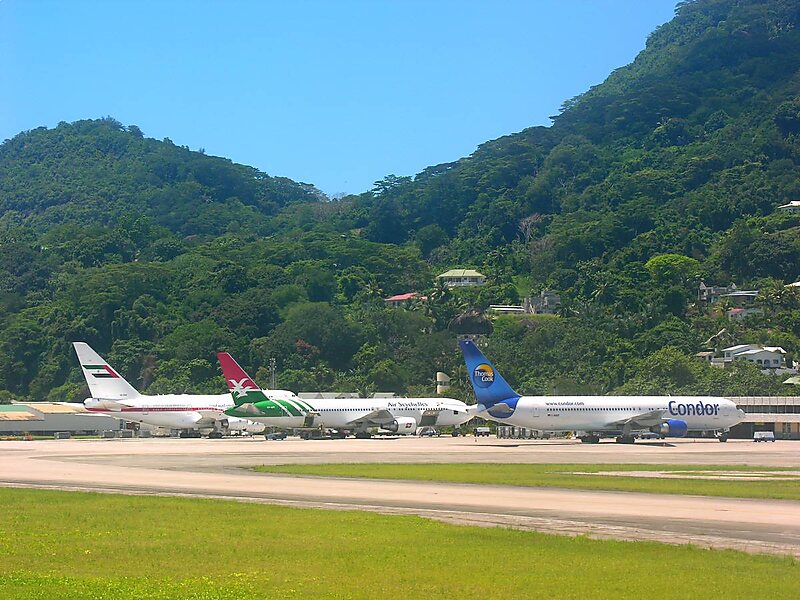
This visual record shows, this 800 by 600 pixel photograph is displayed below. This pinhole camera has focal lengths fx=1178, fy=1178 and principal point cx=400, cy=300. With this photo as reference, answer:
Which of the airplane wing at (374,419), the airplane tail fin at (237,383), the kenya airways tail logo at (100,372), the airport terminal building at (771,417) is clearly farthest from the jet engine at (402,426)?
the airport terminal building at (771,417)

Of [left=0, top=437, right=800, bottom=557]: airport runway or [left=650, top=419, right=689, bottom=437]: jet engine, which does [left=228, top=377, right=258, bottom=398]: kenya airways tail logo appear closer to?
[left=0, top=437, right=800, bottom=557]: airport runway

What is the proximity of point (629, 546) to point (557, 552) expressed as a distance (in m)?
1.72

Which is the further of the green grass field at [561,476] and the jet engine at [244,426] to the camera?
the jet engine at [244,426]

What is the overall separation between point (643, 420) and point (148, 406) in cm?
4081

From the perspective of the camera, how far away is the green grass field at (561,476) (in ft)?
126

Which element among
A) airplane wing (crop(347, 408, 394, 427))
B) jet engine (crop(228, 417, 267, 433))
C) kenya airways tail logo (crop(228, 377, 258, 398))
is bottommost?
jet engine (crop(228, 417, 267, 433))

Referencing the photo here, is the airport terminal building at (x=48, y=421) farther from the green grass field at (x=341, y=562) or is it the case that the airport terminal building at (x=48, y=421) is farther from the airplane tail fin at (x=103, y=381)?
the green grass field at (x=341, y=562)

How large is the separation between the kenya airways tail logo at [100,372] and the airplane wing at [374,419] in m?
20.9

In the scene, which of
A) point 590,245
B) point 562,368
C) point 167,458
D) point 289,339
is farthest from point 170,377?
point 167,458

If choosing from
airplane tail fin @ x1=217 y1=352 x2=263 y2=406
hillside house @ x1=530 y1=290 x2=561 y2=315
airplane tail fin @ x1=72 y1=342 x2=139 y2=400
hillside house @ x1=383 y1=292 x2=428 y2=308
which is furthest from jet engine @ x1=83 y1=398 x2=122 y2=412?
hillside house @ x1=530 y1=290 x2=561 y2=315

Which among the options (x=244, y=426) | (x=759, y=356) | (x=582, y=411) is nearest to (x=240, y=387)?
(x=244, y=426)

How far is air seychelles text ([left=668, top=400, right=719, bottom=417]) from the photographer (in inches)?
3393

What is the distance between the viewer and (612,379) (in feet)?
428

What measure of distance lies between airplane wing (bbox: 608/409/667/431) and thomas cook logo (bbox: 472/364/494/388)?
9997 mm
